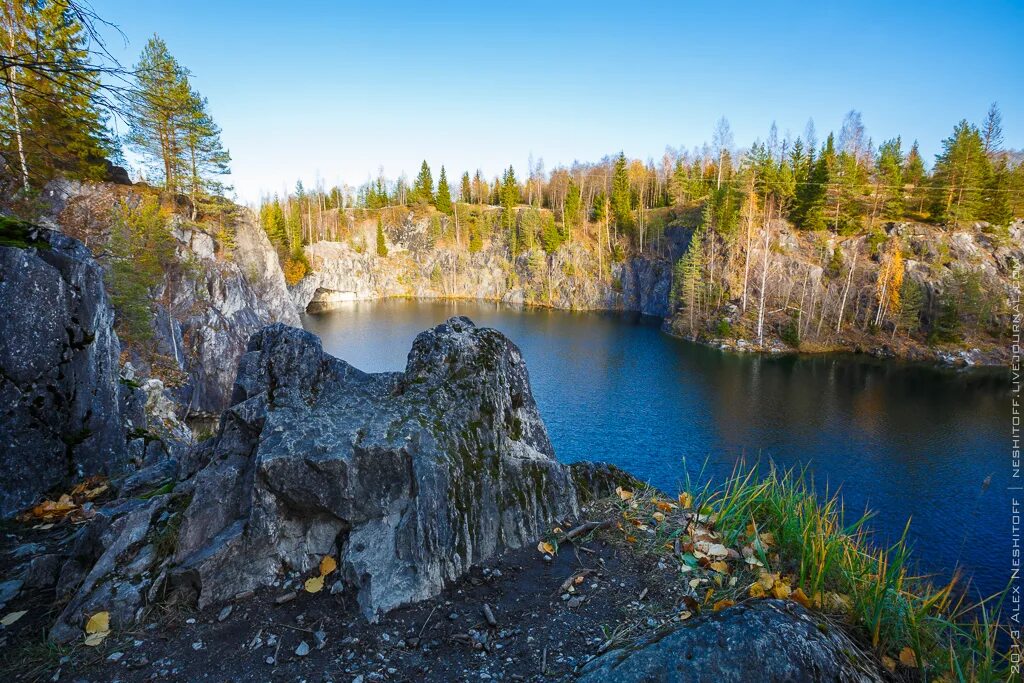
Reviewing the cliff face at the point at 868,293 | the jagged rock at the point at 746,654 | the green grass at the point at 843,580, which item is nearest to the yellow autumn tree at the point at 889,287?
the cliff face at the point at 868,293

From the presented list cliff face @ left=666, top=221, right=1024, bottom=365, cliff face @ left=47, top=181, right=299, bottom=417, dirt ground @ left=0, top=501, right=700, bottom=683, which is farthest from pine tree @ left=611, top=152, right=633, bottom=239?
dirt ground @ left=0, top=501, right=700, bottom=683

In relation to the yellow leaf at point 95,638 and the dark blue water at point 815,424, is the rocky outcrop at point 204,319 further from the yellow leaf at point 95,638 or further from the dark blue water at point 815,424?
the yellow leaf at point 95,638

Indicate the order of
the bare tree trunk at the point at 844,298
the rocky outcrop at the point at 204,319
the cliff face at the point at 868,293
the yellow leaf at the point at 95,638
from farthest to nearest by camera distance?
the bare tree trunk at the point at 844,298 < the cliff face at the point at 868,293 < the rocky outcrop at the point at 204,319 < the yellow leaf at the point at 95,638

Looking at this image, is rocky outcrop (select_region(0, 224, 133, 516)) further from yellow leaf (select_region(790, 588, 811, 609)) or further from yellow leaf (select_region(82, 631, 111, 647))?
yellow leaf (select_region(790, 588, 811, 609))

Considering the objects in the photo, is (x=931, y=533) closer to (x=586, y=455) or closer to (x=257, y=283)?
(x=586, y=455)

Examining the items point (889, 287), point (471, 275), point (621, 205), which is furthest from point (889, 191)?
point (471, 275)

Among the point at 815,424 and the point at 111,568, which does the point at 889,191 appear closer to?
the point at 815,424

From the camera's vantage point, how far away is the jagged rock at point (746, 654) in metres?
2.71

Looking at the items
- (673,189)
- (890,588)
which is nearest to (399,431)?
(890,588)

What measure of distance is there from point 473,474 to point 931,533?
71.9 ft

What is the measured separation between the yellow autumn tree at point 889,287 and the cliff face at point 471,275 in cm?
2969

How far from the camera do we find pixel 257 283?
49406 millimetres

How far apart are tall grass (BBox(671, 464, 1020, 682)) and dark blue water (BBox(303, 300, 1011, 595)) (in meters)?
4.58

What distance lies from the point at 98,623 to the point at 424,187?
4475 inches
